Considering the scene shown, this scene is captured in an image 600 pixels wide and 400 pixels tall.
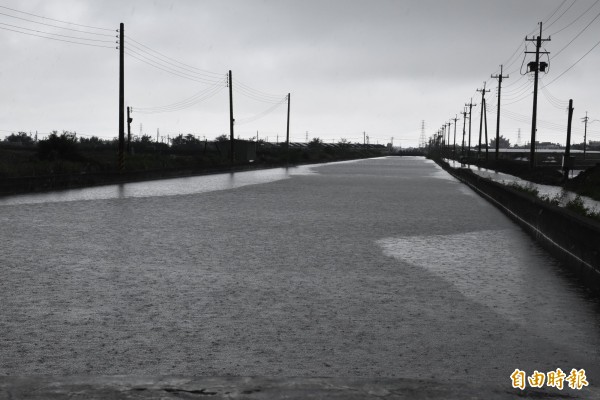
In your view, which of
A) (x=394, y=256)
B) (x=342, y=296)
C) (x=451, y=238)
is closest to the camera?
(x=342, y=296)

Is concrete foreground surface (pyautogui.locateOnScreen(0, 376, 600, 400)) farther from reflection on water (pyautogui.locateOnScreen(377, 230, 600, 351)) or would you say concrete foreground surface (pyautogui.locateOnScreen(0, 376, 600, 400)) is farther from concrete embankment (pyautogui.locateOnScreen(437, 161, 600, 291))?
concrete embankment (pyautogui.locateOnScreen(437, 161, 600, 291))

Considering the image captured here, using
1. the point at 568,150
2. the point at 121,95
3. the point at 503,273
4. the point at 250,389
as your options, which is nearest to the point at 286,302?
the point at 250,389

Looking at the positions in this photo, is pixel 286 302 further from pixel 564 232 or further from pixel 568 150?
pixel 568 150

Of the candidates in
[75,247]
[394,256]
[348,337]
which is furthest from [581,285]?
[75,247]

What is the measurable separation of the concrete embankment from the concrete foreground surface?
4.87m

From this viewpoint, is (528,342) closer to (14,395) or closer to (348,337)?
(348,337)

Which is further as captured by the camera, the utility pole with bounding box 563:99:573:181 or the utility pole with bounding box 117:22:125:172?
the utility pole with bounding box 563:99:573:181

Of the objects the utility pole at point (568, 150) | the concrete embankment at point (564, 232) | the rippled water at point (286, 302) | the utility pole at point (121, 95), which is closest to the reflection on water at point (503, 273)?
the rippled water at point (286, 302)

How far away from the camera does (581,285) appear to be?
27.3 feet

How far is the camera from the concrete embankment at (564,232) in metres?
8.59

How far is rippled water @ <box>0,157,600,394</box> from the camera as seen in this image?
16.3ft

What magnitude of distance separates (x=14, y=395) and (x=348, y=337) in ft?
9.01

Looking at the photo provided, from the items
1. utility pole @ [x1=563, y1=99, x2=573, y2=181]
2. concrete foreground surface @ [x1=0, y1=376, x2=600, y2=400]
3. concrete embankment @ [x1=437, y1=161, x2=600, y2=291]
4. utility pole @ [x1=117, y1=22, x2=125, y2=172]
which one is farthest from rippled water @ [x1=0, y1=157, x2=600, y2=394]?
utility pole @ [x1=563, y1=99, x2=573, y2=181]

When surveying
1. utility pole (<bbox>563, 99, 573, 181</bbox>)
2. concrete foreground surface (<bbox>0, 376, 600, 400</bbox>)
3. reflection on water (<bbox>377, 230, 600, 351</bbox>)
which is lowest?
reflection on water (<bbox>377, 230, 600, 351</bbox>)
